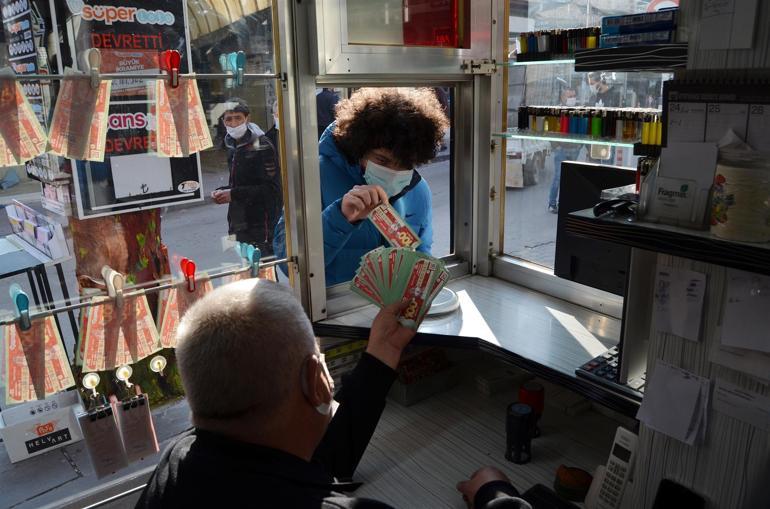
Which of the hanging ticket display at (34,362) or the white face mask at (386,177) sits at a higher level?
the white face mask at (386,177)

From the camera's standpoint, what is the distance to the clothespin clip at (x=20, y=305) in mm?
1713

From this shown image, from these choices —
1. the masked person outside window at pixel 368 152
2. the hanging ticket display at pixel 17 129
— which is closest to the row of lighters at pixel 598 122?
the masked person outside window at pixel 368 152

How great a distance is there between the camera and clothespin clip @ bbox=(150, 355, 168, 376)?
2.02m

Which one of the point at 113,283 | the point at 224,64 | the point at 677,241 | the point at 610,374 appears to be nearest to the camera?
the point at 677,241

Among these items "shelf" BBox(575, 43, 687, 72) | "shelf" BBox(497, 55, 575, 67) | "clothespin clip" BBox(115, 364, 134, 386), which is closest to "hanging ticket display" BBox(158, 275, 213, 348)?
"clothespin clip" BBox(115, 364, 134, 386)

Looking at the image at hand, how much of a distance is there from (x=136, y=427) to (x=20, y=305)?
1.74 ft

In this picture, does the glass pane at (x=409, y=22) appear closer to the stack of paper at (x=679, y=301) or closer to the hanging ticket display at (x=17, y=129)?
the hanging ticket display at (x=17, y=129)

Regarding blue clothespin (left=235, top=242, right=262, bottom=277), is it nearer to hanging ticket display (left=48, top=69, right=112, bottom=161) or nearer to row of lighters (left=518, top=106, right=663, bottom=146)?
hanging ticket display (left=48, top=69, right=112, bottom=161)

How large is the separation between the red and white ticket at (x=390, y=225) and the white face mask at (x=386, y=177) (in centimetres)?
13

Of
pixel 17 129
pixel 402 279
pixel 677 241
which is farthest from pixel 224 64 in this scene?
pixel 677 241

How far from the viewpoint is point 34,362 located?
A: 1785 millimetres

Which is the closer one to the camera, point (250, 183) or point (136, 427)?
point (136, 427)

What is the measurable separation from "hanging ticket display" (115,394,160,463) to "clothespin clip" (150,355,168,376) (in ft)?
0.34

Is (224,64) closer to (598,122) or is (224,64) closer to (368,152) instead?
(368,152)
